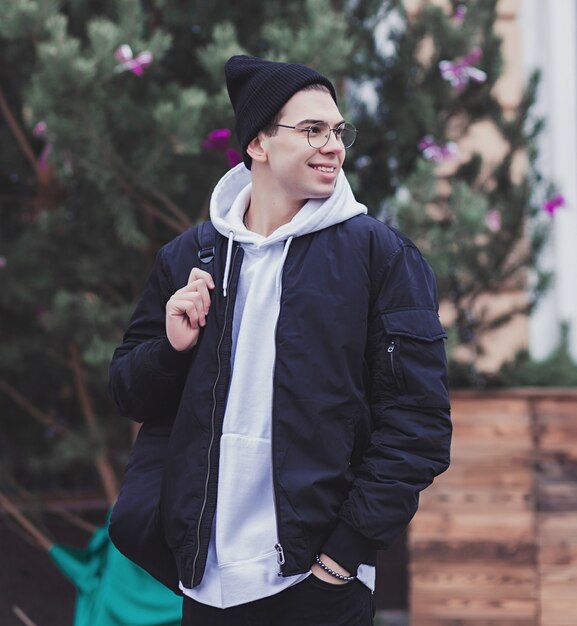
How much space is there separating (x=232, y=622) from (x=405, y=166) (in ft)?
9.67

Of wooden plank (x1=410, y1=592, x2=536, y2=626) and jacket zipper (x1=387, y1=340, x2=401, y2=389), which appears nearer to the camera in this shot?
jacket zipper (x1=387, y1=340, x2=401, y2=389)

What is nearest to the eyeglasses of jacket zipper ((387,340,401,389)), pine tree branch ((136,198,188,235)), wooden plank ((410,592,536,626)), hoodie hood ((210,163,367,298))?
hoodie hood ((210,163,367,298))

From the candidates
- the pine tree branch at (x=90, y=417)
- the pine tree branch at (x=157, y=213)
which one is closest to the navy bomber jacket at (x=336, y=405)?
the pine tree branch at (x=157, y=213)

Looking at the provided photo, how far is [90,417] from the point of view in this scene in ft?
16.0

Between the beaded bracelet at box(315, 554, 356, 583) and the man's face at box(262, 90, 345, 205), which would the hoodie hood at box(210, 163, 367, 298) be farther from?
the beaded bracelet at box(315, 554, 356, 583)

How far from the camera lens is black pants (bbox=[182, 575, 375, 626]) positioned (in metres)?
2.19

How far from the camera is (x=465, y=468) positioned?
4734 millimetres

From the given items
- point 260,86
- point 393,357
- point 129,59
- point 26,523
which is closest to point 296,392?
point 393,357

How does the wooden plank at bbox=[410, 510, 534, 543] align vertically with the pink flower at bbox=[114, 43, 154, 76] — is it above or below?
below

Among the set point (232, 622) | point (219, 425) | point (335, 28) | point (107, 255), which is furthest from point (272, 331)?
point (107, 255)

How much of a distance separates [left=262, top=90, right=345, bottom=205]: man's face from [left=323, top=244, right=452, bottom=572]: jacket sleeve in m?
0.26

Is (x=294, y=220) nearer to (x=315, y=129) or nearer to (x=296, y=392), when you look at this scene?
(x=315, y=129)

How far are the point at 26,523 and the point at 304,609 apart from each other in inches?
122

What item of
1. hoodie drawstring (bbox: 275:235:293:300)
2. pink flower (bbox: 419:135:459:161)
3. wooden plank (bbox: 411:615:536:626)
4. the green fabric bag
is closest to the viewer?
hoodie drawstring (bbox: 275:235:293:300)
